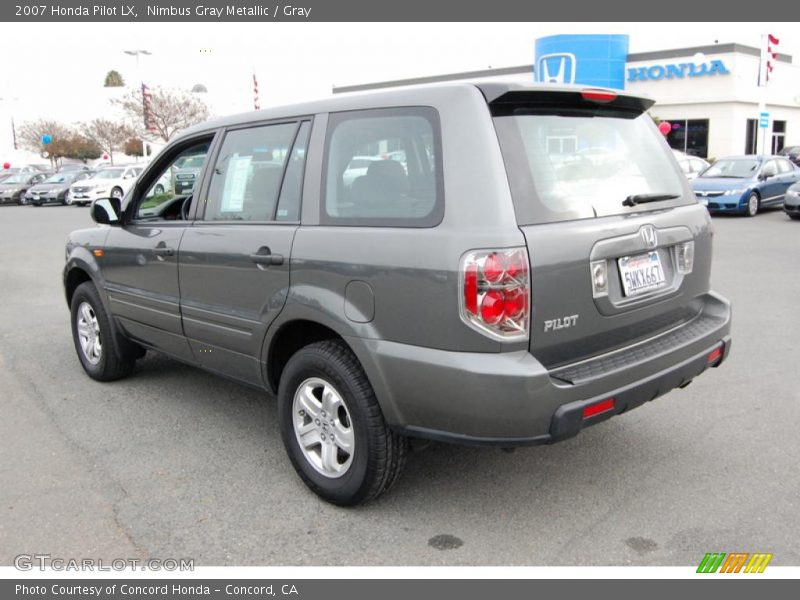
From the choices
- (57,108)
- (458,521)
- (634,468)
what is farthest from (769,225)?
(57,108)

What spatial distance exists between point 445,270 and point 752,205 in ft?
55.7

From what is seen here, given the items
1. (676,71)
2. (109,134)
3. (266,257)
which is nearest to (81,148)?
(109,134)

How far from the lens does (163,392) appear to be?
5.20 metres

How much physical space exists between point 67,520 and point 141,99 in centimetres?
5156

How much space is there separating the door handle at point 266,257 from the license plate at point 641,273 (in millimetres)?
1633

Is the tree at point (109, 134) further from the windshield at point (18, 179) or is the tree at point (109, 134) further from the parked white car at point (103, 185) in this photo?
the parked white car at point (103, 185)

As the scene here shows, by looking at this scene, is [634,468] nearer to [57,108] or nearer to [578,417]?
[578,417]

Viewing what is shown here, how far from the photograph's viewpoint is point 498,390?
279 centimetres

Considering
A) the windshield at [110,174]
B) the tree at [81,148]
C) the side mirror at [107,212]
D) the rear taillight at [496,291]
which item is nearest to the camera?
the rear taillight at [496,291]

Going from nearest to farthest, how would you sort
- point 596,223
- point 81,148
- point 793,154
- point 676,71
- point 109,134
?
point 596,223, point 793,154, point 676,71, point 109,134, point 81,148

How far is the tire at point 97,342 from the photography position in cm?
521

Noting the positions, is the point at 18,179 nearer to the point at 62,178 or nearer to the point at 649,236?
the point at 62,178

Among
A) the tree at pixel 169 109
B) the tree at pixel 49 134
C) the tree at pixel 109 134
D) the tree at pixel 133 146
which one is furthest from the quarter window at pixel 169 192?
the tree at pixel 49 134

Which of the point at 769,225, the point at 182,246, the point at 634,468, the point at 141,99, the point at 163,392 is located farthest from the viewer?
the point at 141,99
